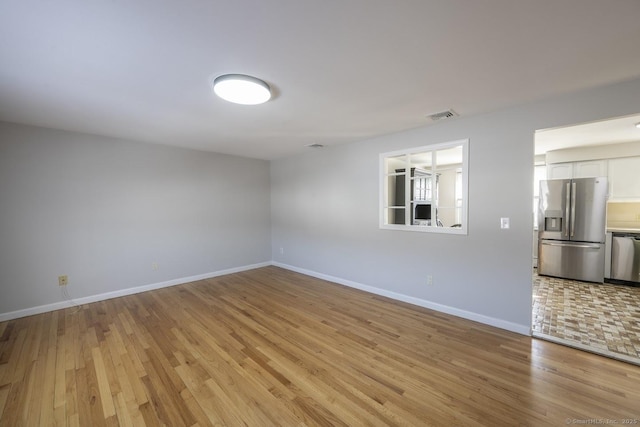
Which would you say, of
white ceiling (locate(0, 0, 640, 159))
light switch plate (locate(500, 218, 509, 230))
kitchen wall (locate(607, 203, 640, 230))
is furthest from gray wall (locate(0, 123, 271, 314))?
kitchen wall (locate(607, 203, 640, 230))

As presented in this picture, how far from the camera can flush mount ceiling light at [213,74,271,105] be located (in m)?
2.02

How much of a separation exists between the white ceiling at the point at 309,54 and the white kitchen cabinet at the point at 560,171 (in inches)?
143

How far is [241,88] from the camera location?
82.3 inches

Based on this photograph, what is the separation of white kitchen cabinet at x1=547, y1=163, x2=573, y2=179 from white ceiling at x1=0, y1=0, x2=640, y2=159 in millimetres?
3635

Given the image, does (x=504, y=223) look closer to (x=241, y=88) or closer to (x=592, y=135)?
(x=592, y=135)

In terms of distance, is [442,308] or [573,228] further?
[573,228]

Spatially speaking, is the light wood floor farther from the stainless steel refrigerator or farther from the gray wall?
the stainless steel refrigerator

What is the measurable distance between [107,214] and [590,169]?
8.38 m

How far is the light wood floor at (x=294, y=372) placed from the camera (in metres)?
1.65

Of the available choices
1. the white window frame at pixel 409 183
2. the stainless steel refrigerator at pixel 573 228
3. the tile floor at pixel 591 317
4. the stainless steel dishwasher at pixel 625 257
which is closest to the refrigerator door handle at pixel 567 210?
the stainless steel refrigerator at pixel 573 228

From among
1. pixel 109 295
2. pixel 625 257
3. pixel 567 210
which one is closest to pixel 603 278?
pixel 625 257

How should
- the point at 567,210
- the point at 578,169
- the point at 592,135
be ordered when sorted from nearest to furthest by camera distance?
the point at 592,135 → the point at 567,210 → the point at 578,169

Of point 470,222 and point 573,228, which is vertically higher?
point 470,222

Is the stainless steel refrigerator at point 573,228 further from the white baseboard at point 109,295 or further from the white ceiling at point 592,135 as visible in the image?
the white baseboard at point 109,295
